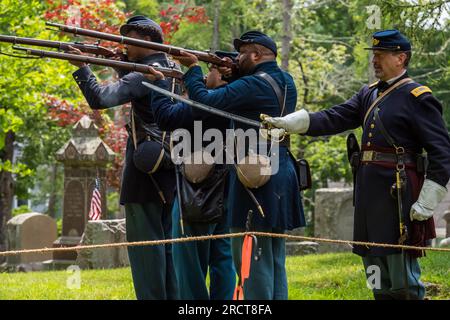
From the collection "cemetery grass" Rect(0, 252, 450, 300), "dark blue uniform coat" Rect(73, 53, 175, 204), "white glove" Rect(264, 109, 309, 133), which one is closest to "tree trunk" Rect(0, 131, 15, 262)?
"cemetery grass" Rect(0, 252, 450, 300)

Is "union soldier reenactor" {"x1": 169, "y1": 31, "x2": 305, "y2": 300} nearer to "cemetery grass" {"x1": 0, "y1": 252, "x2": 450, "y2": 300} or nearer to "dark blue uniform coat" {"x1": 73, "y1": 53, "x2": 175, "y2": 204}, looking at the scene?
"dark blue uniform coat" {"x1": 73, "y1": 53, "x2": 175, "y2": 204}

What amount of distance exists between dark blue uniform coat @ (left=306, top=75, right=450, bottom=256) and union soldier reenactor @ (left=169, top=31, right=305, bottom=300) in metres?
0.48

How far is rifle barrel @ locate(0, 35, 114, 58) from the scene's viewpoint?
18.7 ft

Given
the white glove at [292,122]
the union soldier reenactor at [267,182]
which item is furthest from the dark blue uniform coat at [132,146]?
the white glove at [292,122]

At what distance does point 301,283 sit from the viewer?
984 cm

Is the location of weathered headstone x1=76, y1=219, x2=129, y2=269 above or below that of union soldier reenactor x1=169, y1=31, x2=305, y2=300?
below

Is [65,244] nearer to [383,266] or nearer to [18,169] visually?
[18,169]

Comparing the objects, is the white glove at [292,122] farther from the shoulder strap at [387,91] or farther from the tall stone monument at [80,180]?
the tall stone monument at [80,180]

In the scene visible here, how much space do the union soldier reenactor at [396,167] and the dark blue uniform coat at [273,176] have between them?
0.19 meters

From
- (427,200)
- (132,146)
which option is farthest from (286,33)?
(427,200)

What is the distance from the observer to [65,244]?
55.8ft

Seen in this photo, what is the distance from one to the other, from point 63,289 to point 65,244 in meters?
7.24

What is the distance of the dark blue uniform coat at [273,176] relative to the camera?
18.5 ft

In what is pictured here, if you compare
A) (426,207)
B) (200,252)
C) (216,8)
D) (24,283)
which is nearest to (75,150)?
(24,283)
